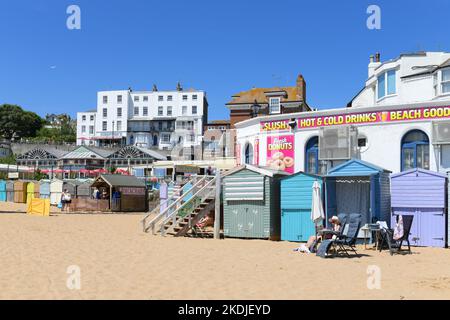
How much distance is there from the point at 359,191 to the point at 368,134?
377 centimetres

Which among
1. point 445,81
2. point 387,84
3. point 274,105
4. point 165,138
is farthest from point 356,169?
point 165,138

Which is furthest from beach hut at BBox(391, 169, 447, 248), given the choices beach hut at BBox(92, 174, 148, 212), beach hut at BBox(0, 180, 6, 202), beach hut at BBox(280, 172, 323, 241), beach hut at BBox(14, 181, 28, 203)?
beach hut at BBox(0, 180, 6, 202)

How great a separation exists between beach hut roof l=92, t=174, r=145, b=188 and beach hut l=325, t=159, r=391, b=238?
2018 cm

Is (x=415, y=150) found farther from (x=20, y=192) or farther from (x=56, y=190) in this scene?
(x=20, y=192)

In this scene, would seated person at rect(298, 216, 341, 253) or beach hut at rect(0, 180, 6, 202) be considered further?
beach hut at rect(0, 180, 6, 202)

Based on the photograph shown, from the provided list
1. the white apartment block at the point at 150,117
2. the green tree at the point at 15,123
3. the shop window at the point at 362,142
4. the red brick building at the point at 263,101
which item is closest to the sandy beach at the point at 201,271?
the shop window at the point at 362,142

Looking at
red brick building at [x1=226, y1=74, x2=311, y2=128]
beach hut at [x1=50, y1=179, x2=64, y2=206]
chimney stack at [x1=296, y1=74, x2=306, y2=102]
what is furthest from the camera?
chimney stack at [x1=296, y1=74, x2=306, y2=102]

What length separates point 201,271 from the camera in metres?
10.0

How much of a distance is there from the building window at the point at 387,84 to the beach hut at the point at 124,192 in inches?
689

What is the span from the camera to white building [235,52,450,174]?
18062 millimetres

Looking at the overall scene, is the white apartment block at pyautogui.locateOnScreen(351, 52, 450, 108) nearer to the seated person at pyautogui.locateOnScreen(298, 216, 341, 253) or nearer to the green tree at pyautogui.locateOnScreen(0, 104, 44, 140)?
the seated person at pyautogui.locateOnScreen(298, 216, 341, 253)

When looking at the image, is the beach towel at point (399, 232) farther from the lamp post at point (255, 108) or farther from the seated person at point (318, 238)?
the lamp post at point (255, 108)

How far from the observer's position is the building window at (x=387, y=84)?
25641 millimetres
